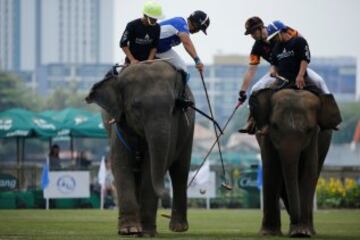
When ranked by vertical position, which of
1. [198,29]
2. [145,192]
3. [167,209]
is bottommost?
[167,209]

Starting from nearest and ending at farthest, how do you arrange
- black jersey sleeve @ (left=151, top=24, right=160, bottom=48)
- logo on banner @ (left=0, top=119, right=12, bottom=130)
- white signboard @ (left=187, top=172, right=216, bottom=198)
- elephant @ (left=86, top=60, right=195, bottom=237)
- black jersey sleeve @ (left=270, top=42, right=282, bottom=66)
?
1. elephant @ (left=86, top=60, right=195, bottom=237)
2. black jersey sleeve @ (left=151, top=24, right=160, bottom=48)
3. black jersey sleeve @ (left=270, top=42, right=282, bottom=66)
4. white signboard @ (left=187, top=172, right=216, bottom=198)
5. logo on banner @ (left=0, top=119, right=12, bottom=130)

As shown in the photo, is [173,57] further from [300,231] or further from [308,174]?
[300,231]

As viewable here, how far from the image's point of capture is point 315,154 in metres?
29.6

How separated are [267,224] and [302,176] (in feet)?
4.47

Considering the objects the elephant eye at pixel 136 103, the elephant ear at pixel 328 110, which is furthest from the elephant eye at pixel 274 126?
the elephant eye at pixel 136 103

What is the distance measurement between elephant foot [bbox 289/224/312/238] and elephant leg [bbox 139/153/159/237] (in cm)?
240

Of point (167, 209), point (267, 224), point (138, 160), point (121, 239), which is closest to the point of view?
point (121, 239)

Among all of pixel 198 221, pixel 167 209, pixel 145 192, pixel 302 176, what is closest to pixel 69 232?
pixel 145 192

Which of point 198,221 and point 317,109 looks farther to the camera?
point 198,221

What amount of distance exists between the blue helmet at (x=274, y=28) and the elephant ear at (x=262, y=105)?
56.8 inches

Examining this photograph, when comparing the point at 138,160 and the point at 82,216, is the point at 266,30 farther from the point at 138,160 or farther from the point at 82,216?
the point at 82,216

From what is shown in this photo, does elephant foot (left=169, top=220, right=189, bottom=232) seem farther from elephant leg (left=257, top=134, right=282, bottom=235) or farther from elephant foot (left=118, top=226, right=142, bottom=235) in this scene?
elephant foot (left=118, top=226, right=142, bottom=235)

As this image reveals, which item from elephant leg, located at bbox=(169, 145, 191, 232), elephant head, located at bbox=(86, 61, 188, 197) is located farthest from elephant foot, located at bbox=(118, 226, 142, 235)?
elephant leg, located at bbox=(169, 145, 191, 232)

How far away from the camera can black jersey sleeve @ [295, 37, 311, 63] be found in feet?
98.2
